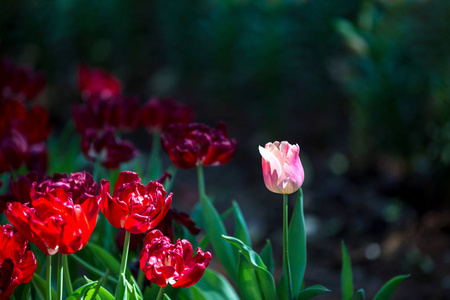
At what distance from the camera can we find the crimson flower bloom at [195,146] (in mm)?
1038

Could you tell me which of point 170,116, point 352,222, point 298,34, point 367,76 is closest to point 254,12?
point 298,34

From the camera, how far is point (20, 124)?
1.39 meters

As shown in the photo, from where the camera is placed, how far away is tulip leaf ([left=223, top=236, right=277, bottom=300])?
918mm

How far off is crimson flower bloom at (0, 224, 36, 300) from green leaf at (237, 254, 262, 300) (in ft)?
1.15

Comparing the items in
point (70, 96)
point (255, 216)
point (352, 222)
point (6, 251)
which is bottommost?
point (70, 96)

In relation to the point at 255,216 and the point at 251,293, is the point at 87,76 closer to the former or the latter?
the point at 255,216

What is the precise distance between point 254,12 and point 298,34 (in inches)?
10.8

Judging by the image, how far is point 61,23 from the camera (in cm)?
318

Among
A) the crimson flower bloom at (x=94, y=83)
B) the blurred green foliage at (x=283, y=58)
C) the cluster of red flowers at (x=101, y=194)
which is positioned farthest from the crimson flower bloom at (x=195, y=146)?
the blurred green foliage at (x=283, y=58)

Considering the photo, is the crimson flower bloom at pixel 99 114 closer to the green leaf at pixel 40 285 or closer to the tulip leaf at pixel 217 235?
the tulip leaf at pixel 217 235

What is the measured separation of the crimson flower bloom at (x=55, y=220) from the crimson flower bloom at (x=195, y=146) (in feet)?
0.94

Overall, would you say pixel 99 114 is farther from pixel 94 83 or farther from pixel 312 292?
pixel 312 292

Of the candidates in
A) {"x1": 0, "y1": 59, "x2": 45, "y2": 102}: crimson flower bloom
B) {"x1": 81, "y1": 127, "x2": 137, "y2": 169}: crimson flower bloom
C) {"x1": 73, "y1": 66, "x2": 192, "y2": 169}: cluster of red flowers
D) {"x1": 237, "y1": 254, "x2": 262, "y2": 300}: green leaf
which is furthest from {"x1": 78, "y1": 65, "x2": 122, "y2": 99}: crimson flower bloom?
{"x1": 237, "y1": 254, "x2": 262, "y2": 300}: green leaf

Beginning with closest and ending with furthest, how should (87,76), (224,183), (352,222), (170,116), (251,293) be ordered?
(251,293)
(170,116)
(87,76)
(352,222)
(224,183)
